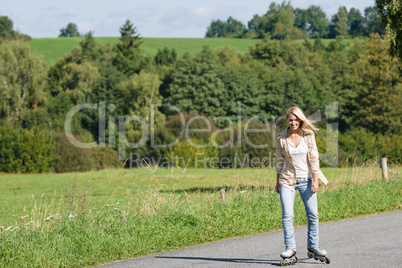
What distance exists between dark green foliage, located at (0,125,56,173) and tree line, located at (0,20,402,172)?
12 cm

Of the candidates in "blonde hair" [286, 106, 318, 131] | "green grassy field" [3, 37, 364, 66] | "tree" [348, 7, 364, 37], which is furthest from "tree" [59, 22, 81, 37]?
"blonde hair" [286, 106, 318, 131]

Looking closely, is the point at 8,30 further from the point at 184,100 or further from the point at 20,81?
the point at 184,100

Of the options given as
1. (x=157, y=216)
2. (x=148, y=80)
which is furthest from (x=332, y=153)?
(x=157, y=216)

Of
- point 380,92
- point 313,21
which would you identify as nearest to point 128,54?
point 380,92

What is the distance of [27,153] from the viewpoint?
2414 inches

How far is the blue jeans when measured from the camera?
7.34 m

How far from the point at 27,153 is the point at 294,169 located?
58.0 metres

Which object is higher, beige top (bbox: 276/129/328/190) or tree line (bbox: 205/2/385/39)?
tree line (bbox: 205/2/385/39)

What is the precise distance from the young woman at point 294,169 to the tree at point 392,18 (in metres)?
11.6

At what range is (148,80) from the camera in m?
77.9

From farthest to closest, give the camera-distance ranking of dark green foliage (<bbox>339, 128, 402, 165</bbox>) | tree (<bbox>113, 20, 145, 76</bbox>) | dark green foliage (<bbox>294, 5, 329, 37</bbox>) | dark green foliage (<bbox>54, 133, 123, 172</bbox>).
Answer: dark green foliage (<bbox>294, 5, 329, 37</bbox>) → tree (<bbox>113, 20, 145, 76</bbox>) → dark green foliage (<bbox>54, 133, 123, 172</bbox>) → dark green foliage (<bbox>339, 128, 402, 165</bbox>)

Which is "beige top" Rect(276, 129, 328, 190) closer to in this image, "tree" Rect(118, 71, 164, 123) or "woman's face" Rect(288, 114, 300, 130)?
"woman's face" Rect(288, 114, 300, 130)

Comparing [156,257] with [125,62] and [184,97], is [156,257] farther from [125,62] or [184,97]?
[125,62]

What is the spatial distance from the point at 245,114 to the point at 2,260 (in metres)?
67.6
